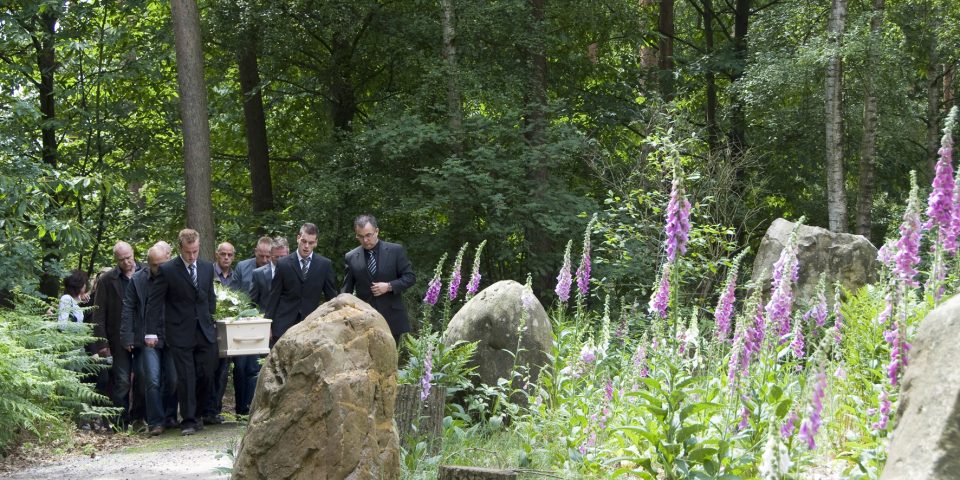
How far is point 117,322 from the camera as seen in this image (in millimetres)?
11750

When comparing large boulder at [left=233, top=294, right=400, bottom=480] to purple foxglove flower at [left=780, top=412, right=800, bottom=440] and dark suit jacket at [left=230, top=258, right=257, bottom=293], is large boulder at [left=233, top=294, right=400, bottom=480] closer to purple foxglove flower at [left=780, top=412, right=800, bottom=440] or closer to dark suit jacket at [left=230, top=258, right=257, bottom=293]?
purple foxglove flower at [left=780, top=412, right=800, bottom=440]

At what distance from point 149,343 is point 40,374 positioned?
1.32 metres

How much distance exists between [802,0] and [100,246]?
13361 mm

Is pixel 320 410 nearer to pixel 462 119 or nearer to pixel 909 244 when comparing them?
pixel 909 244

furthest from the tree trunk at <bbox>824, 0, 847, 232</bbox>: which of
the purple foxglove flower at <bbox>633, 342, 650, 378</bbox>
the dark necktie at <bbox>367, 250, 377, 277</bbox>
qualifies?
the purple foxglove flower at <bbox>633, 342, 650, 378</bbox>

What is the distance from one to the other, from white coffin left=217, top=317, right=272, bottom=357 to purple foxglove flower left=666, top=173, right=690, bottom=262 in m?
6.15

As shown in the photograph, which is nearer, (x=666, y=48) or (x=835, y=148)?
(x=835, y=148)

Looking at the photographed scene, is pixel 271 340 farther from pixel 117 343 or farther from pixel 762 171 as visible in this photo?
pixel 762 171

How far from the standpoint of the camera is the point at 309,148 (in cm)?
2038

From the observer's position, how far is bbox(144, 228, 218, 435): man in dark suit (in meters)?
11.0

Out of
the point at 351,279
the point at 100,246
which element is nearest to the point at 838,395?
the point at 351,279

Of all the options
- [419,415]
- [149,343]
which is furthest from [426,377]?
[149,343]

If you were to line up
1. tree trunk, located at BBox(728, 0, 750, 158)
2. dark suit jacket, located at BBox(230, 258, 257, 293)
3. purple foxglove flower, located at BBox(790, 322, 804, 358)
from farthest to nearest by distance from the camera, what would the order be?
tree trunk, located at BBox(728, 0, 750, 158) → dark suit jacket, located at BBox(230, 258, 257, 293) → purple foxglove flower, located at BBox(790, 322, 804, 358)

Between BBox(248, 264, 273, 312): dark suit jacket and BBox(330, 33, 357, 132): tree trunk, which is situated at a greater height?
BBox(330, 33, 357, 132): tree trunk
